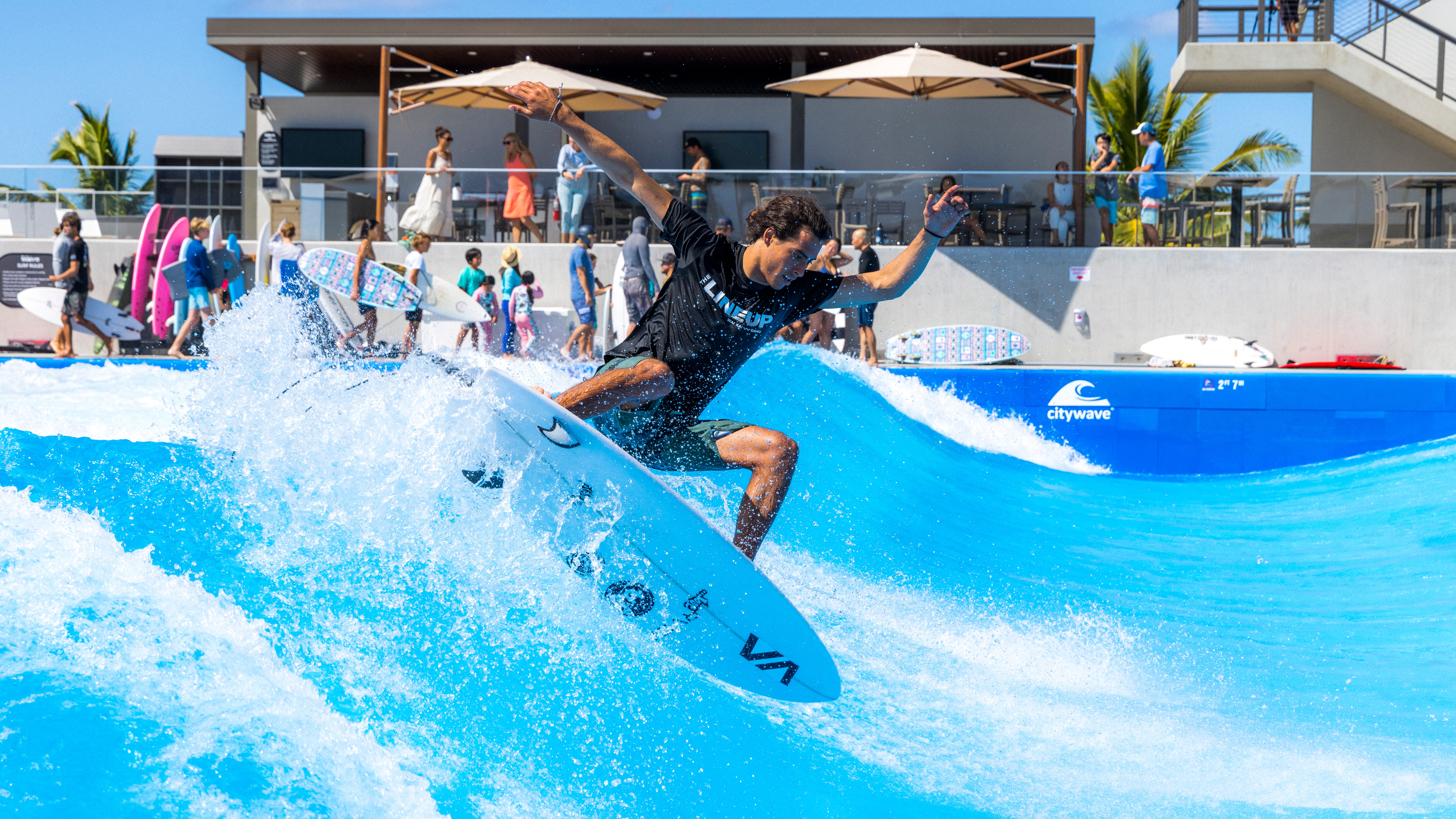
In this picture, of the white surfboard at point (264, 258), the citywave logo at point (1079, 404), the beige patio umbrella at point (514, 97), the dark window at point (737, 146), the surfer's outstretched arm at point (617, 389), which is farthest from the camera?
the dark window at point (737, 146)

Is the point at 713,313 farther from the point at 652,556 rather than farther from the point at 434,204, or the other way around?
the point at 434,204

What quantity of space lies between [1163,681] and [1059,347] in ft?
29.2

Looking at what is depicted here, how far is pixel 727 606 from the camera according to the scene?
360 centimetres

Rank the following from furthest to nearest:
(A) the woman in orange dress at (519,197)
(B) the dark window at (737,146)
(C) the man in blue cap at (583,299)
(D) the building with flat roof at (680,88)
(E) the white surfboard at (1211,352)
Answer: (B) the dark window at (737,146)
(D) the building with flat roof at (680,88)
(A) the woman in orange dress at (519,197)
(C) the man in blue cap at (583,299)
(E) the white surfboard at (1211,352)

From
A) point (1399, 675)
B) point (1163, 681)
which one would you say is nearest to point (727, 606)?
point (1163, 681)

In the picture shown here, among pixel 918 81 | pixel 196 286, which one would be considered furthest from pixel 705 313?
pixel 918 81

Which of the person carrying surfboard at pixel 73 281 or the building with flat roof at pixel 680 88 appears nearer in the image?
the person carrying surfboard at pixel 73 281

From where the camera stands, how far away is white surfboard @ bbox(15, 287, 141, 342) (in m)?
12.8

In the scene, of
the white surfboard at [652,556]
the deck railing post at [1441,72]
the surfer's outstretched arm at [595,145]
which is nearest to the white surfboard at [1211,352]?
the deck railing post at [1441,72]

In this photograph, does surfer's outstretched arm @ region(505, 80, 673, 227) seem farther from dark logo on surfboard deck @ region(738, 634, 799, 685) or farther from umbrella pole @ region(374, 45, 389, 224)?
umbrella pole @ region(374, 45, 389, 224)

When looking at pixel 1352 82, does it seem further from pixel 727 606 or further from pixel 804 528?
pixel 727 606

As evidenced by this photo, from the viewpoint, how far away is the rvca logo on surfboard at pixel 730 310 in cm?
359

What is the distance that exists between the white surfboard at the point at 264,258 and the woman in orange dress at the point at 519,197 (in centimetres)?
272

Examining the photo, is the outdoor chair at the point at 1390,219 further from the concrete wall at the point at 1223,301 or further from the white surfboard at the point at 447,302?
the white surfboard at the point at 447,302
